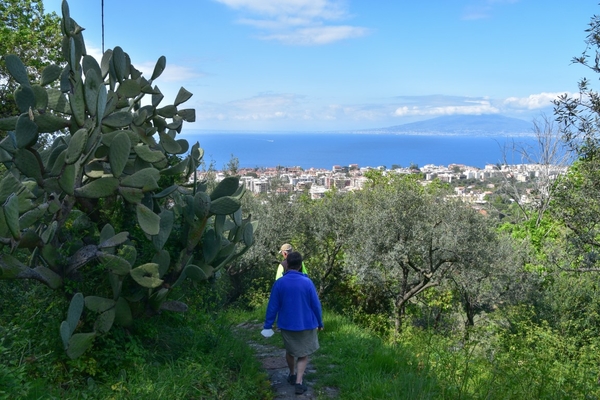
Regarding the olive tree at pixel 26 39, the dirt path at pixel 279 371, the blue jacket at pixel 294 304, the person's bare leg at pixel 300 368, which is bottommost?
the dirt path at pixel 279 371

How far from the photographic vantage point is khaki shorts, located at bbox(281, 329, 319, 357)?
5.37m

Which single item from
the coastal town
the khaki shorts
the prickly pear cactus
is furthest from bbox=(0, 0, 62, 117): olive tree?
the khaki shorts

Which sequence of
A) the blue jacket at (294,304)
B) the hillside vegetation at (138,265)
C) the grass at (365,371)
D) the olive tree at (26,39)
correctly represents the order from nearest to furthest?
the hillside vegetation at (138,265)
the grass at (365,371)
the blue jacket at (294,304)
the olive tree at (26,39)

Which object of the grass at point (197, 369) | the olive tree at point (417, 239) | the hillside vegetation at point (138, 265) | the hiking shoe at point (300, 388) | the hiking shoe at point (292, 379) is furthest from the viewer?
the olive tree at point (417, 239)

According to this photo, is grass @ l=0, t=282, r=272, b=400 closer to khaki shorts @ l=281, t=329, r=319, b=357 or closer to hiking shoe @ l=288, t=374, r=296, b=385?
hiking shoe @ l=288, t=374, r=296, b=385

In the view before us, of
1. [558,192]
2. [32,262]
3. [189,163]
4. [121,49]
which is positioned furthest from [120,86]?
[558,192]

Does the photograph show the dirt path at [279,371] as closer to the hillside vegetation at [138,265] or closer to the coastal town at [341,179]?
the hillside vegetation at [138,265]

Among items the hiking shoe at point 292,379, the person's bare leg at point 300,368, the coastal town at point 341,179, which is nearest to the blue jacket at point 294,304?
the person's bare leg at point 300,368

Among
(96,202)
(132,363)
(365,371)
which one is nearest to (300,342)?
(365,371)

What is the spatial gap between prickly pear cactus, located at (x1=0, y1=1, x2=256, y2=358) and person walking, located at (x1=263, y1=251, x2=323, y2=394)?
2.32ft

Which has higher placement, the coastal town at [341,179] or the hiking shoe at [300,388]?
the coastal town at [341,179]

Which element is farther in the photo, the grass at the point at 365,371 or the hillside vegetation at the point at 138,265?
the grass at the point at 365,371

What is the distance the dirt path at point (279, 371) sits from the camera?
5238mm

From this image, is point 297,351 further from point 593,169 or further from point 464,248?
point 464,248
